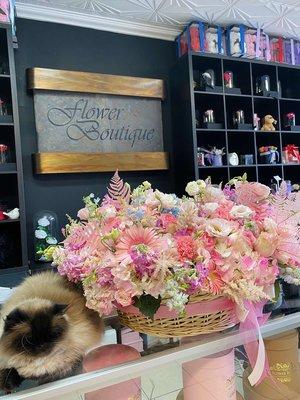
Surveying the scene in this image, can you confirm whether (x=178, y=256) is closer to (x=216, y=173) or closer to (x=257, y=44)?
(x=216, y=173)

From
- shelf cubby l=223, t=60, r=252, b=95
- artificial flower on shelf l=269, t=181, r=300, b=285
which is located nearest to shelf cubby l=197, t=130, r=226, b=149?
shelf cubby l=223, t=60, r=252, b=95

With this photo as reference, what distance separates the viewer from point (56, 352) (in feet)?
2.10

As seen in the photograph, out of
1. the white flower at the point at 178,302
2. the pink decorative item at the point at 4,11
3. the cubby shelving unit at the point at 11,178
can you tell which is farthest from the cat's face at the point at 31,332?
the pink decorative item at the point at 4,11

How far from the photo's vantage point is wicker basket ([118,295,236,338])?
708 millimetres

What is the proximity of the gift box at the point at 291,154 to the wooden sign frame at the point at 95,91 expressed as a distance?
1.28m

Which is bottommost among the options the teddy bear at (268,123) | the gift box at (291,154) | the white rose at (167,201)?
the white rose at (167,201)

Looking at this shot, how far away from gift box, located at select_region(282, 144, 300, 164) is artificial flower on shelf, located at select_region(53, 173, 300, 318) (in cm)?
303

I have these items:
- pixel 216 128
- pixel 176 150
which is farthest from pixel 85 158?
pixel 216 128

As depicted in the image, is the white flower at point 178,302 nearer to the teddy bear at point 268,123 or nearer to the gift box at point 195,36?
the gift box at point 195,36

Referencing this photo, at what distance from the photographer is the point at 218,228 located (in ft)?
2.32

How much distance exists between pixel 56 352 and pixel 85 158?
2.42 meters

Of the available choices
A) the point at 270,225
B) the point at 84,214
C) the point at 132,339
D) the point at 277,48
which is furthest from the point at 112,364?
the point at 277,48

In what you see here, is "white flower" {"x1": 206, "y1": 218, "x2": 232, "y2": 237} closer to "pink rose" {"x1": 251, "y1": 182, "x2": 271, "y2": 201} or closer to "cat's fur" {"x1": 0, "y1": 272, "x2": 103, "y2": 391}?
"pink rose" {"x1": 251, "y1": 182, "x2": 271, "y2": 201}

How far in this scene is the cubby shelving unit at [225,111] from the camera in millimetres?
3143
